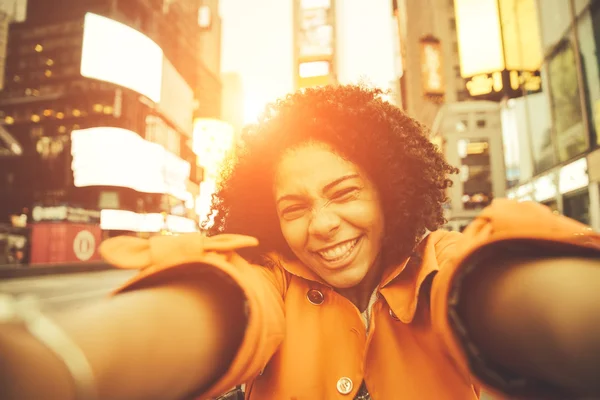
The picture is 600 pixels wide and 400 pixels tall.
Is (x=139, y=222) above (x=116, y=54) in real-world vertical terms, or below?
below

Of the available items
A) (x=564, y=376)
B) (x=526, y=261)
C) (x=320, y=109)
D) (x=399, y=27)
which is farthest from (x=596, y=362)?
(x=399, y=27)

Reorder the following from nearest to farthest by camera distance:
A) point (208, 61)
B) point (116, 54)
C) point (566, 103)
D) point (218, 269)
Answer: point (218, 269), point (566, 103), point (116, 54), point (208, 61)

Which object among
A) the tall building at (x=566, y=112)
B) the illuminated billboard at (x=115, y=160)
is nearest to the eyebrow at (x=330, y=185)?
the tall building at (x=566, y=112)

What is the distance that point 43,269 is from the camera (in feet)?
47.8

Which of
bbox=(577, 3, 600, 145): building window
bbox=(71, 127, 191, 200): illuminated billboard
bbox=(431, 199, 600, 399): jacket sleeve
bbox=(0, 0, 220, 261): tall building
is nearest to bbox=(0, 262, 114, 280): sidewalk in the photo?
bbox=(0, 0, 220, 261): tall building

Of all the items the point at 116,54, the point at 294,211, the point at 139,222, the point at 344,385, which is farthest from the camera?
the point at 139,222

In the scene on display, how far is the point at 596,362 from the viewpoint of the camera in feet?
2.10

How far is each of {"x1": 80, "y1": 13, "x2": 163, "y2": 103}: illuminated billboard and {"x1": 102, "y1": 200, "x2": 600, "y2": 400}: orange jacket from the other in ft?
86.3

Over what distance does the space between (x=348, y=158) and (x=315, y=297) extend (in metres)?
0.64

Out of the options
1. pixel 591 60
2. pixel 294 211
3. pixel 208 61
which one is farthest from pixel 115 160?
pixel 208 61

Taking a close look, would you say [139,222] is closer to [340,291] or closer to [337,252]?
[340,291]

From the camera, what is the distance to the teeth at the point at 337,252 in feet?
5.07

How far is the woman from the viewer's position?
27.6 inches

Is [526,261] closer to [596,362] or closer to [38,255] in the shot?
[596,362]
